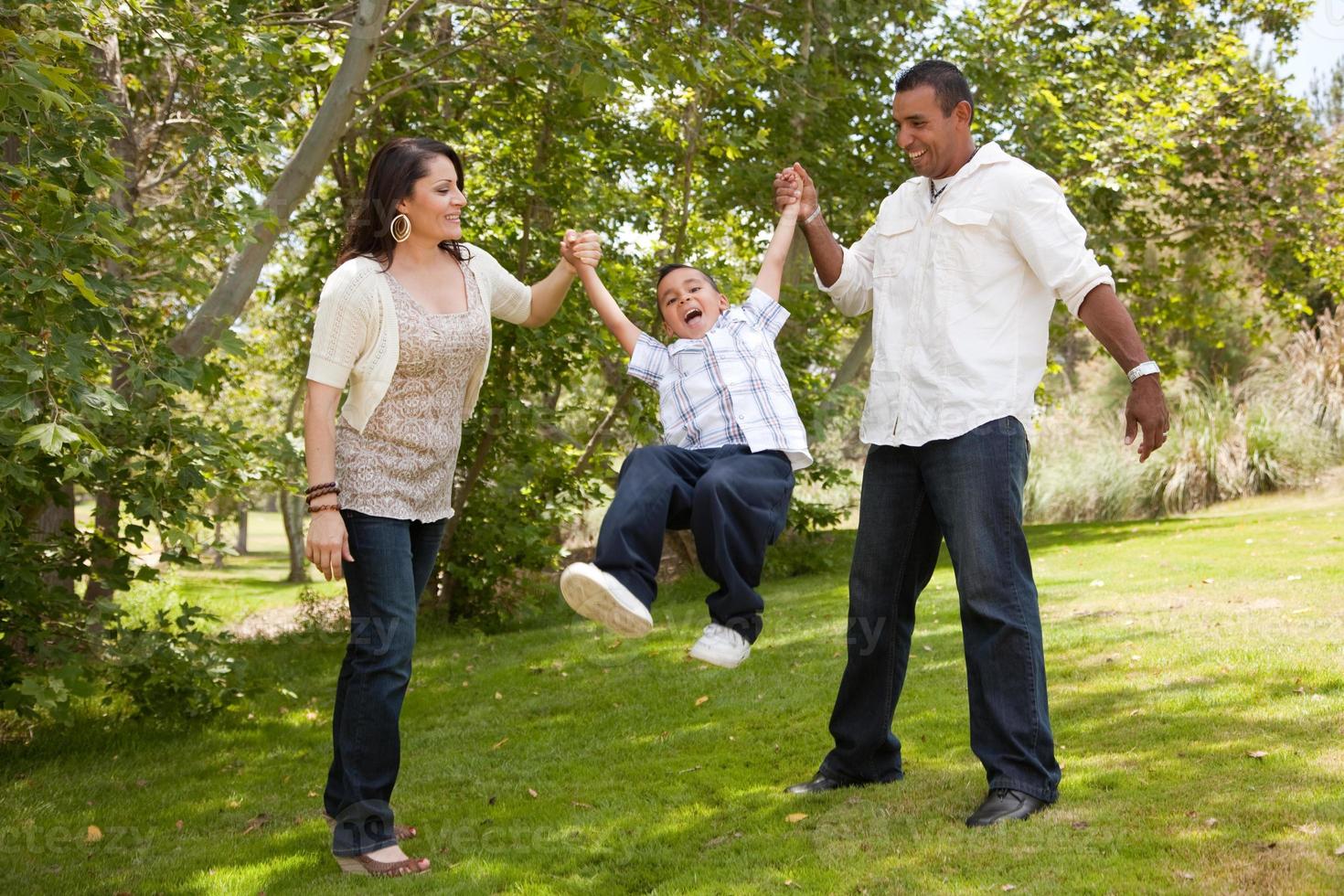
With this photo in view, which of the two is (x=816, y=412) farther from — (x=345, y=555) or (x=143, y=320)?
(x=345, y=555)

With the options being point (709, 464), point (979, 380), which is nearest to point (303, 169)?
point (709, 464)

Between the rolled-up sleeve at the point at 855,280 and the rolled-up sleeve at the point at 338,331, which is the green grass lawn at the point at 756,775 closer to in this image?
the rolled-up sleeve at the point at 338,331

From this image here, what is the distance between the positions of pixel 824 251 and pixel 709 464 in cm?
84

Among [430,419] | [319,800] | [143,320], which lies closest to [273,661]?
[143,320]

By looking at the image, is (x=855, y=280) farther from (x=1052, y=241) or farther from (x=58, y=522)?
(x=58, y=522)

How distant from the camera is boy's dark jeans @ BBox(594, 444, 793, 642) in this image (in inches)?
141

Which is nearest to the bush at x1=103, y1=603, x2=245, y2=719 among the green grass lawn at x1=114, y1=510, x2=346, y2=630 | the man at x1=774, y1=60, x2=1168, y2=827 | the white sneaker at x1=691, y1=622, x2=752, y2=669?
the green grass lawn at x1=114, y1=510, x2=346, y2=630

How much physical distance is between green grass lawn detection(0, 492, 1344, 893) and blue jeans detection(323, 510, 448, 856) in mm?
194

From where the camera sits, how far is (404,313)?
12.0 ft

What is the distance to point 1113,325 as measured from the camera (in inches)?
140

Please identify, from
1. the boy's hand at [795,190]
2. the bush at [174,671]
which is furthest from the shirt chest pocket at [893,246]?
the bush at [174,671]

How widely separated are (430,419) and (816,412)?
8.16 metres

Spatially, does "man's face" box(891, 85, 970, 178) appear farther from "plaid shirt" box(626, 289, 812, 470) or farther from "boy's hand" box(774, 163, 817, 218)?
"plaid shirt" box(626, 289, 812, 470)

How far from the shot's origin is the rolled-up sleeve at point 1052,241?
3564mm
